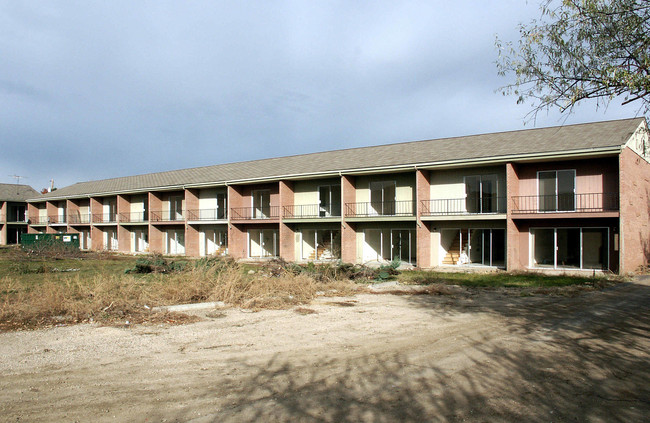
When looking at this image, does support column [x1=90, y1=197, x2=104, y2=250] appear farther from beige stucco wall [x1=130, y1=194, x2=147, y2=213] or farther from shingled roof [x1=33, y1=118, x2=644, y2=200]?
beige stucco wall [x1=130, y1=194, x2=147, y2=213]

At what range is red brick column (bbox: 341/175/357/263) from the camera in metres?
27.9

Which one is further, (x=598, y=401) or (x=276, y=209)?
(x=276, y=209)

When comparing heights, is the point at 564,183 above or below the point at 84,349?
above

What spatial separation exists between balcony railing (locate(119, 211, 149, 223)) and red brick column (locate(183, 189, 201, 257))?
651 centimetres

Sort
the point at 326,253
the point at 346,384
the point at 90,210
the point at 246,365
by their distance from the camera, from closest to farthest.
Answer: the point at 346,384 → the point at 246,365 → the point at 326,253 → the point at 90,210

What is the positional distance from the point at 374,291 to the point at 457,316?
17.2 ft

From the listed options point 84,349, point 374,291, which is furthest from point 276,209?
point 84,349

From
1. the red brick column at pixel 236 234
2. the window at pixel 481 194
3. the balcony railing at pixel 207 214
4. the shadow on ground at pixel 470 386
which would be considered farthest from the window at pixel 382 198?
the shadow on ground at pixel 470 386

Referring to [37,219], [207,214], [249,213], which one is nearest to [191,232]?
[207,214]

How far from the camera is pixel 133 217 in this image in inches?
1698

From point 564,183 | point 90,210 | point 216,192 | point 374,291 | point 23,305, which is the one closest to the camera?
point 23,305

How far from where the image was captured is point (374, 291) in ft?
51.6

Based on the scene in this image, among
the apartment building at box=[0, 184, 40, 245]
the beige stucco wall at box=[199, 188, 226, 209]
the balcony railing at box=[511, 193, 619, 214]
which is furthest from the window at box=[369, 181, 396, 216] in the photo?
the apartment building at box=[0, 184, 40, 245]

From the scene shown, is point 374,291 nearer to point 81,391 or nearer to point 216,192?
point 81,391
